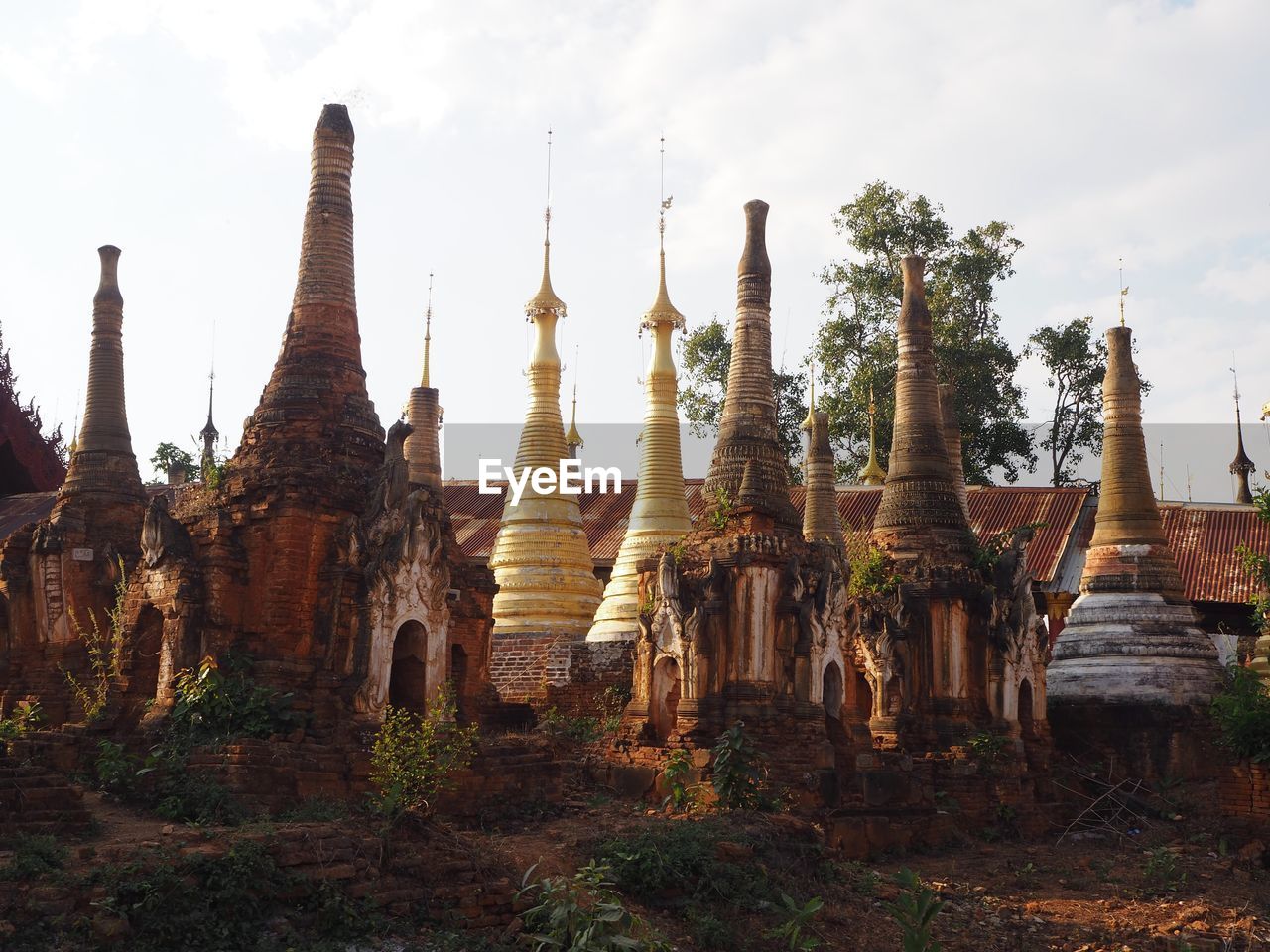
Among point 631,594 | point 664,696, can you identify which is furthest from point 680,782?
point 631,594

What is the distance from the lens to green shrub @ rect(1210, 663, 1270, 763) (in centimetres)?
1736

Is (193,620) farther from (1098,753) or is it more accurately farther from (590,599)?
(1098,753)

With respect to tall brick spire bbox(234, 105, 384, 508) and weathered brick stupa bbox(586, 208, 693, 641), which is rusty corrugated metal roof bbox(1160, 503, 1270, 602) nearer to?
weathered brick stupa bbox(586, 208, 693, 641)

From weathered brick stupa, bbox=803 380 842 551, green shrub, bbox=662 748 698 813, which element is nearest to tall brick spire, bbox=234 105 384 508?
green shrub, bbox=662 748 698 813

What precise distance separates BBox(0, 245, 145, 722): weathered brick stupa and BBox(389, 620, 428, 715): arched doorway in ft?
14.4

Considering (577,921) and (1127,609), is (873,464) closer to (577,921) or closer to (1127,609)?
(1127,609)

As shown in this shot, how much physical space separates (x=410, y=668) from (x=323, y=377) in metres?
3.40

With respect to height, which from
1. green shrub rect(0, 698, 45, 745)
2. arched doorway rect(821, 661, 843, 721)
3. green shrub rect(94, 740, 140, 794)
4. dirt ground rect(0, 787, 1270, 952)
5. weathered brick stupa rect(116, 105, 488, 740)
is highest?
weathered brick stupa rect(116, 105, 488, 740)

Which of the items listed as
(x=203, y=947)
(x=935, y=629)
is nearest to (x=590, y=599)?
(x=935, y=629)

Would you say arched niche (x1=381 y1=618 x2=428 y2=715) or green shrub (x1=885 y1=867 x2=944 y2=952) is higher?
arched niche (x1=381 y1=618 x2=428 y2=715)

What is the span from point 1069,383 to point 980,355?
9.78 ft

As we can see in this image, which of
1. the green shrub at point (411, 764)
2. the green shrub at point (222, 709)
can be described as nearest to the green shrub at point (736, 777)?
the green shrub at point (411, 764)

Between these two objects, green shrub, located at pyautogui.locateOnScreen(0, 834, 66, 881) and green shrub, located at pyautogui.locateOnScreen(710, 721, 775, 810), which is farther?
green shrub, located at pyautogui.locateOnScreen(710, 721, 775, 810)

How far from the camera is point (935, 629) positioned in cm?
2089
